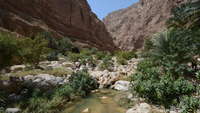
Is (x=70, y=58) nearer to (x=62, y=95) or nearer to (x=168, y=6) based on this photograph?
(x=62, y=95)

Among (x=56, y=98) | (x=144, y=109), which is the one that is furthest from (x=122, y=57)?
(x=144, y=109)

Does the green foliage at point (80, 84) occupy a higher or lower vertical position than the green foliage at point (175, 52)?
lower

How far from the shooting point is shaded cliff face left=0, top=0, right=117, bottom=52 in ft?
77.8

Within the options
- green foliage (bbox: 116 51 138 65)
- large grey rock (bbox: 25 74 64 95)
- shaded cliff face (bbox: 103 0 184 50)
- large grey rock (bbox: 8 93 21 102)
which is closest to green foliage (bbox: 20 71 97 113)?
large grey rock (bbox: 25 74 64 95)

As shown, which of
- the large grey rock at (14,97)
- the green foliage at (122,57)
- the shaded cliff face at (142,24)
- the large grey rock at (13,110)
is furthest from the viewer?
the shaded cliff face at (142,24)

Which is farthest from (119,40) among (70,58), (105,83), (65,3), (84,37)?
(105,83)

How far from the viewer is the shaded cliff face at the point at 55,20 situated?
23703 mm

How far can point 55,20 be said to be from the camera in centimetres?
3672

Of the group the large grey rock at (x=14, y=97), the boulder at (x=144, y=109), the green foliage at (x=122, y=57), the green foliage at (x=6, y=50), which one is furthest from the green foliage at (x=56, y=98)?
the green foliage at (x=122, y=57)

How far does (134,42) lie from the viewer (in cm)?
5397

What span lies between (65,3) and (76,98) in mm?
45315

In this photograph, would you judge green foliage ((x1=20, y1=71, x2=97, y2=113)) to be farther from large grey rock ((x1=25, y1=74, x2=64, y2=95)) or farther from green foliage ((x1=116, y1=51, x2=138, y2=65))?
green foliage ((x1=116, y1=51, x2=138, y2=65))

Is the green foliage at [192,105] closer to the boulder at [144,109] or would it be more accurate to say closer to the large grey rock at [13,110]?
the boulder at [144,109]

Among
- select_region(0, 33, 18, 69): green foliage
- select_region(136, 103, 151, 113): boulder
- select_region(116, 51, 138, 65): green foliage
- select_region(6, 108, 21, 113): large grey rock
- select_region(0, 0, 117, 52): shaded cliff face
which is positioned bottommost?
select_region(6, 108, 21, 113): large grey rock
